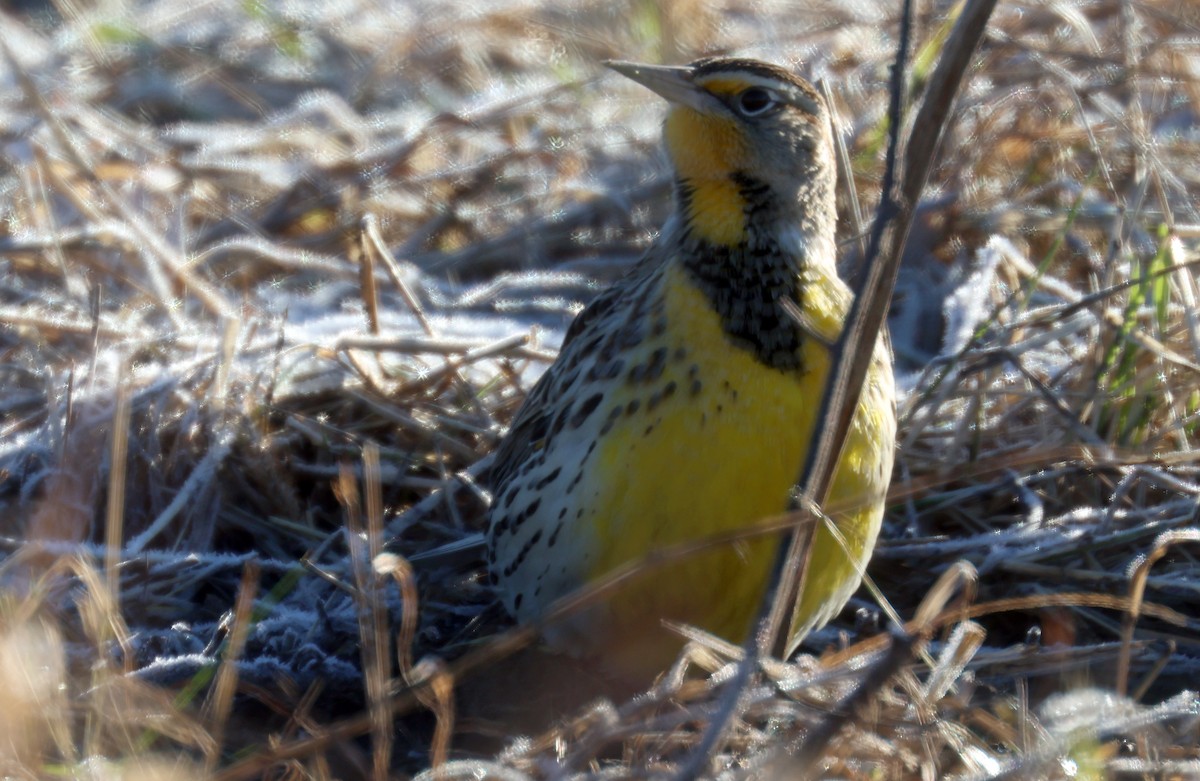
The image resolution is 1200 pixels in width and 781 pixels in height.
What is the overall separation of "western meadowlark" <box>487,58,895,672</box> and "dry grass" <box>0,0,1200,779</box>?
25 cm

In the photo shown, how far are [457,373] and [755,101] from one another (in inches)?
45.0

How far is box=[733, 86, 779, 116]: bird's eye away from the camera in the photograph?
301 cm

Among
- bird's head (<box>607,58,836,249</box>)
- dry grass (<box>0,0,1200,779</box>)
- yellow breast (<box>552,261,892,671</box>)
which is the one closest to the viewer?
dry grass (<box>0,0,1200,779</box>)

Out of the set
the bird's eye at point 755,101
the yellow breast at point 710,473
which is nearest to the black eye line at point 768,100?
the bird's eye at point 755,101

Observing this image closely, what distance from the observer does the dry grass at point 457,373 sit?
228 centimetres

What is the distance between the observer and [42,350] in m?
3.93

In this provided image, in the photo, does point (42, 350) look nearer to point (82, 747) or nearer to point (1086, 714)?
point (82, 747)

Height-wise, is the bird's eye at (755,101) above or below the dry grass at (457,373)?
above

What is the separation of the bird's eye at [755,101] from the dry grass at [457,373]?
16.2 inches

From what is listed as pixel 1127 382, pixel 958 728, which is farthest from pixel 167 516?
pixel 1127 382

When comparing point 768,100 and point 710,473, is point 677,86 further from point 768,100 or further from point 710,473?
point 710,473

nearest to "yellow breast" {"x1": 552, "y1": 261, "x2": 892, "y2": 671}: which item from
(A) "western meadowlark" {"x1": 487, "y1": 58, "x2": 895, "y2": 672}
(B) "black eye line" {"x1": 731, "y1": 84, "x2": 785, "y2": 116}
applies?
(A) "western meadowlark" {"x1": 487, "y1": 58, "x2": 895, "y2": 672}

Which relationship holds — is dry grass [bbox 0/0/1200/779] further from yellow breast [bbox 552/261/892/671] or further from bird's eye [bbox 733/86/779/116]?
bird's eye [bbox 733/86/779/116]

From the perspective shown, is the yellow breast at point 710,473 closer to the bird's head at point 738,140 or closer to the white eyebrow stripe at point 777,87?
the bird's head at point 738,140
